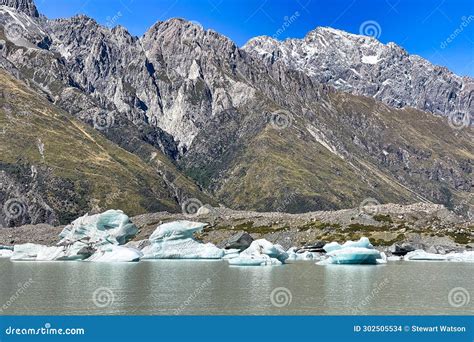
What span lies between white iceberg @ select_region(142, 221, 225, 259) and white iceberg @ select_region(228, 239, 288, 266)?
2098 cm

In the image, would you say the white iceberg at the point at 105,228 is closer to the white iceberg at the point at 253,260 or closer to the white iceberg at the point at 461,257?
the white iceberg at the point at 253,260

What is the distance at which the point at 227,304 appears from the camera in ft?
187

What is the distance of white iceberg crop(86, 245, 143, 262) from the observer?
123m

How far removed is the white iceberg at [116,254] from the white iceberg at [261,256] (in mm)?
22778

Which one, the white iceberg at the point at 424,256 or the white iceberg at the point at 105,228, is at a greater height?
the white iceberg at the point at 105,228

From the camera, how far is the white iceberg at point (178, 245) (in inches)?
5399

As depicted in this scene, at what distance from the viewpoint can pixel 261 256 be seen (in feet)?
378

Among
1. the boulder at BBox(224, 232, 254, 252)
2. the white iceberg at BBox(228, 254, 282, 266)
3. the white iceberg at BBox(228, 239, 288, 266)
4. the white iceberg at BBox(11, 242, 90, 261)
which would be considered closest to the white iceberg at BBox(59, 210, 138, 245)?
the white iceberg at BBox(11, 242, 90, 261)

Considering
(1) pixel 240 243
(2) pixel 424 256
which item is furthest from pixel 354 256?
(1) pixel 240 243

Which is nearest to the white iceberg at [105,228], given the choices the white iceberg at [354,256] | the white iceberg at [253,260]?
the white iceberg at [253,260]

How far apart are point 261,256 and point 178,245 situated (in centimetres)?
3198
